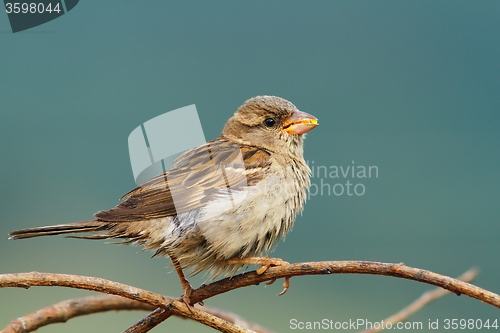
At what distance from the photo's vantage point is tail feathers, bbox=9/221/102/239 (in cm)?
229

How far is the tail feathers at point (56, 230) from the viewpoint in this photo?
2289mm

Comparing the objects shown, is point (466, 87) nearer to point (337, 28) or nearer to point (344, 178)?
point (337, 28)

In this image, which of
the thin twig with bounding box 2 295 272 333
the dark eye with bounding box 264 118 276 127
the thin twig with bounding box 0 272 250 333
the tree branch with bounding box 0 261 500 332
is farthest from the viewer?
the dark eye with bounding box 264 118 276 127

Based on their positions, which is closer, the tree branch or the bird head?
the tree branch

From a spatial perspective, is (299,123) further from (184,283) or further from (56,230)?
(56,230)

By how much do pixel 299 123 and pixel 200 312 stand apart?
1527 mm

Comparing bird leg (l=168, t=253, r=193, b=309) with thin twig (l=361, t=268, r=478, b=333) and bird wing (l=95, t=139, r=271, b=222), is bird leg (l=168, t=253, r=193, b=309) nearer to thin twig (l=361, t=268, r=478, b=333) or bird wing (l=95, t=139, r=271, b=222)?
bird wing (l=95, t=139, r=271, b=222)

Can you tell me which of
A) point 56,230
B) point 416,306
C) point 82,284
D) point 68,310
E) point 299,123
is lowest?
point 416,306

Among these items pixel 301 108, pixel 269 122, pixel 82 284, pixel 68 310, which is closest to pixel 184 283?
pixel 68 310

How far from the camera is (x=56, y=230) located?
2387 mm

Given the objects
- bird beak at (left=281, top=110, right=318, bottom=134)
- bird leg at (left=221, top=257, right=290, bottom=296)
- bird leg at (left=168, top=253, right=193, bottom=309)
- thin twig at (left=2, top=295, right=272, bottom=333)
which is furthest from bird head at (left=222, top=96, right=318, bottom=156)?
thin twig at (left=2, top=295, right=272, bottom=333)

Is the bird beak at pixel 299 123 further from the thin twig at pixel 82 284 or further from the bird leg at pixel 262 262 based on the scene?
the thin twig at pixel 82 284

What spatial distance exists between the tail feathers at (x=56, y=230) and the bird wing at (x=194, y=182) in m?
0.09

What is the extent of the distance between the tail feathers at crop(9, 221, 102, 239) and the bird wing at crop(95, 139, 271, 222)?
0.30 feet
